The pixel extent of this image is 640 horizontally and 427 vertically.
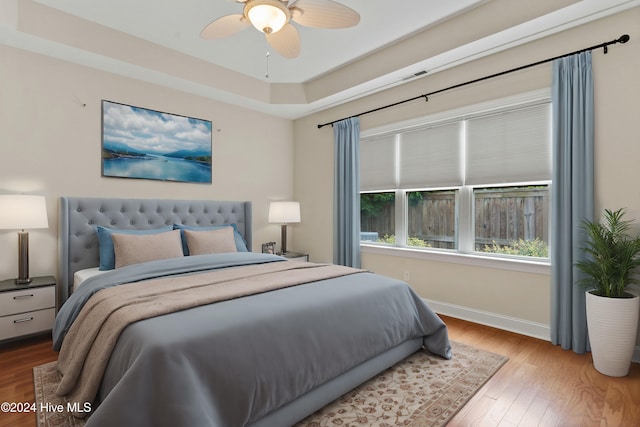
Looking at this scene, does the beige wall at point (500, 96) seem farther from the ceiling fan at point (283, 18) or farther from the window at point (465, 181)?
the ceiling fan at point (283, 18)

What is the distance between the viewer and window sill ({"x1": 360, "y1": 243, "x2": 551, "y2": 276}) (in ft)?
9.62

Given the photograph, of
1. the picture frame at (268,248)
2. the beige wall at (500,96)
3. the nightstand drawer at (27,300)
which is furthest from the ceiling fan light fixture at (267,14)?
the picture frame at (268,248)

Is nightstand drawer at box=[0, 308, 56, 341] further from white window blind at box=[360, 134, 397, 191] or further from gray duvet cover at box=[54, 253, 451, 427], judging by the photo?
white window blind at box=[360, 134, 397, 191]

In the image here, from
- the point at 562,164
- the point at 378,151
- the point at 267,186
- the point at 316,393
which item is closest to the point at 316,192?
the point at 267,186

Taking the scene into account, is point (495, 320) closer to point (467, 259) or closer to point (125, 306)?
point (467, 259)

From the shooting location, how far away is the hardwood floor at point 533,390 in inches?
71.4

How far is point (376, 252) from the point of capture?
420 centimetres

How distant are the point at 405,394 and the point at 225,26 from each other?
2.73 metres

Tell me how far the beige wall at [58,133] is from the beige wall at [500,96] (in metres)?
1.59

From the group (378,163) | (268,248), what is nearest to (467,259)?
(378,163)

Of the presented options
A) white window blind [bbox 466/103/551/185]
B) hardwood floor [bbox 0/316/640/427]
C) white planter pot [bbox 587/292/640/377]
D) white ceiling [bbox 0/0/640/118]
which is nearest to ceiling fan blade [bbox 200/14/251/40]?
white ceiling [bbox 0/0/640/118]

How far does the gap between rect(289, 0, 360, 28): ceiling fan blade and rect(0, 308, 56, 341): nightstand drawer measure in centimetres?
310

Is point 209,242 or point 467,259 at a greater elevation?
point 209,242

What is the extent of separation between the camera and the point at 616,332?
2.23 m
